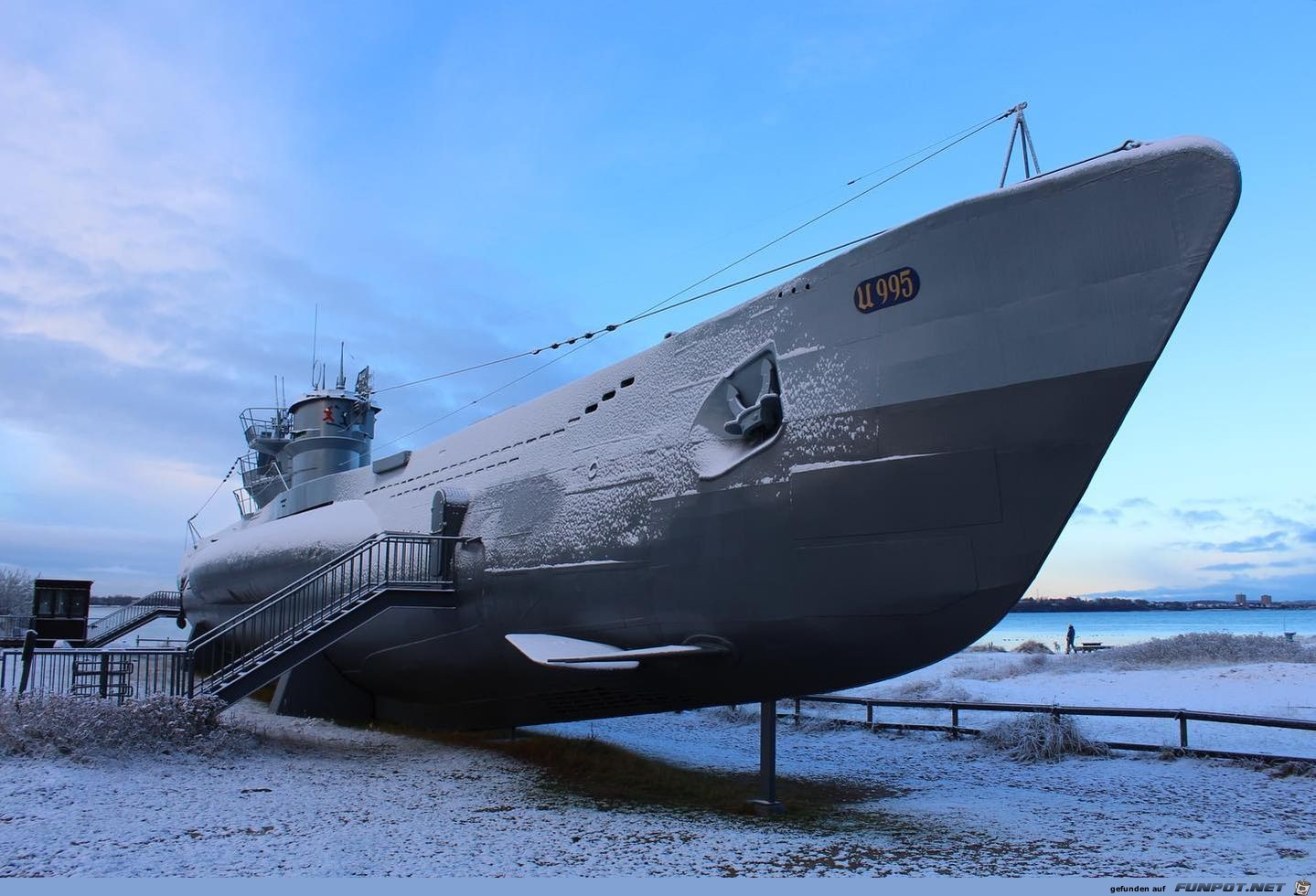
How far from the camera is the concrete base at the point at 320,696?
50.2ft

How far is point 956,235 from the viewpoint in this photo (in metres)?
7.78

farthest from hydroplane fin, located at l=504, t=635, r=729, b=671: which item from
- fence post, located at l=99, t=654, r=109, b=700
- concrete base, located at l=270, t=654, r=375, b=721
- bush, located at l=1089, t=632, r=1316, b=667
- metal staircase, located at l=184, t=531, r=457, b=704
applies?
bush, located at l=1089, t=632, r=1316, b=667

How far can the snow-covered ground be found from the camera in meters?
7.23

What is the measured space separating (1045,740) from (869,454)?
7.37 m

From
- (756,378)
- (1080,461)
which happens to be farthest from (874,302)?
(1080,461)

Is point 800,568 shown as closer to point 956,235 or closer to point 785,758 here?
point 956,235

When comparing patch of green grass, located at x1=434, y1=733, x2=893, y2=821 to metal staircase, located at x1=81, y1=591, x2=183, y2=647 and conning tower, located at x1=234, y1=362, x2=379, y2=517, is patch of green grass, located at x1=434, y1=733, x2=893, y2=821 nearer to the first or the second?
conning tower, located at x1=234, y1=362, x2=379, y2=517

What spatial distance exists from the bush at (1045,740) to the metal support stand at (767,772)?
480 centimetres

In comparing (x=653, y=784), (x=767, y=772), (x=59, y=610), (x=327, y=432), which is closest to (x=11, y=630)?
(x=59, y=610)

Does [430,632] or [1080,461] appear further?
[430,632]

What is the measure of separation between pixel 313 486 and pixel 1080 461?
1554 cm

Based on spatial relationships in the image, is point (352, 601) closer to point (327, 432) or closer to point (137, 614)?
point (327, 432)

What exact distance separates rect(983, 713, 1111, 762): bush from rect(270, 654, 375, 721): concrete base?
1017cm

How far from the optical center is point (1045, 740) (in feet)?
42.6
